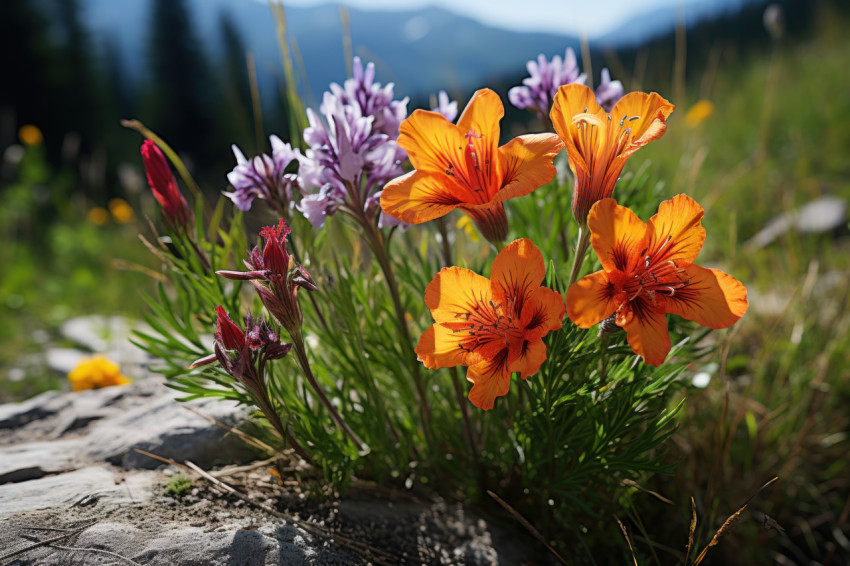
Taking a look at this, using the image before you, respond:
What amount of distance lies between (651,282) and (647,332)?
0.37 feet

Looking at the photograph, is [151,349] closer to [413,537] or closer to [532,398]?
[413,537]

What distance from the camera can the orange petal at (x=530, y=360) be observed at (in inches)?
41.4

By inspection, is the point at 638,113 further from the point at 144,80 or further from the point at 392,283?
the point at 144,80

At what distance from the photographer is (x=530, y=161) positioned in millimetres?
1132

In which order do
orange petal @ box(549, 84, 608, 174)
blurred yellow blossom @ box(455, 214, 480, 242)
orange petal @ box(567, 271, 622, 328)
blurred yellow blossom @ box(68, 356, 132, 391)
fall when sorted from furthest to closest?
blurred yellow blossom @ box(68, 356, 132, 391)
blurred yellow blossom @ box(455, 214, 480, 242)
orange petal @ box(549, 84, 608, 174)
orange petal @ box(567, 271, 622, 328)

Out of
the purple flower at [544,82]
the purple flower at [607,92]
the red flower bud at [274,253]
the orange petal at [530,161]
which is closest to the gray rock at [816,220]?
the purple flower at [607,92]

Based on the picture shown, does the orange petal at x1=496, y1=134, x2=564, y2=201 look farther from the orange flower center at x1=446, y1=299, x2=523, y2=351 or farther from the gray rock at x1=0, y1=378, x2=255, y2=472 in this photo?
the gray rock at x1=0, y1=378, x2=255, y2=472

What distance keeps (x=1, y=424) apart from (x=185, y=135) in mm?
30186

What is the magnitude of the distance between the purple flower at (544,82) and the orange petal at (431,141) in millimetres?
549

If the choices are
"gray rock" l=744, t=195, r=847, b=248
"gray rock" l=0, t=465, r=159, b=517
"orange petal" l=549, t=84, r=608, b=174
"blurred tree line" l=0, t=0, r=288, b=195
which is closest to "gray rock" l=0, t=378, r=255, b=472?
"gray rock" l=0, t=465, r=159, b=517

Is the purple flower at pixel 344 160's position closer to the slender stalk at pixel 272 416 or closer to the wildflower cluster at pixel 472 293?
the wildflower cluster at pixel 472 293

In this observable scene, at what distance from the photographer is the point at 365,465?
1.65m

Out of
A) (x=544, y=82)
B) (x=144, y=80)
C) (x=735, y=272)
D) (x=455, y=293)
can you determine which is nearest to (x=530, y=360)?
(x=455, y=293)

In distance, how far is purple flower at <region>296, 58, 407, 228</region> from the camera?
125 centimetres
